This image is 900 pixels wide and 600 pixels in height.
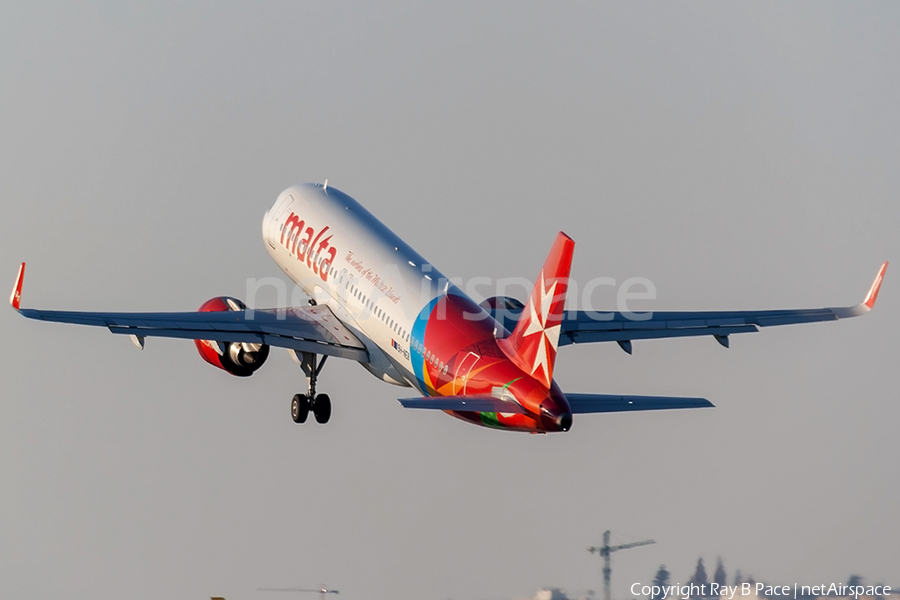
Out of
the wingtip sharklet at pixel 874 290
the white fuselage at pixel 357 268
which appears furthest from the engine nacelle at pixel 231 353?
the wingtip sharklet at pixel 874 290

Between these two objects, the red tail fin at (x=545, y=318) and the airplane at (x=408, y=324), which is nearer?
the red tail fin at (x=545, y=318)

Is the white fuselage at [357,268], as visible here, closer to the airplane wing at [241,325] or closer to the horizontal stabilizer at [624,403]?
the airplane wing at [241,325]

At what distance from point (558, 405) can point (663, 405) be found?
9.69 ft

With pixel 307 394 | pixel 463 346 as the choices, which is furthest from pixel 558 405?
pixel 307 394

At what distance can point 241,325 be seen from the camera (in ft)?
172

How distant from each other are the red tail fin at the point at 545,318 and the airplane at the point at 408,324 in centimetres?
4

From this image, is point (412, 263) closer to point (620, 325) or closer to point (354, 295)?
point (354, 295)

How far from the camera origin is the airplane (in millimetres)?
44594

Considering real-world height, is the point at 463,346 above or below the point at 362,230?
below

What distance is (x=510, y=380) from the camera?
45.5 metres

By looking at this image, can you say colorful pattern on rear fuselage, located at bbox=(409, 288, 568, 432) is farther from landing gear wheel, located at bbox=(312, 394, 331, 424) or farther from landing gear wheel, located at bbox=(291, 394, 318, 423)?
landing gear wheel, located at bbox=(291, 394, 318, 423)

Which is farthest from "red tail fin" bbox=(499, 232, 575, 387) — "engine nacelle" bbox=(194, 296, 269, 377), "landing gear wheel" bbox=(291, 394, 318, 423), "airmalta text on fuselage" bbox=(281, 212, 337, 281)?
"airmalta text on fuselage" bbox=(281, 212, 337, 281)

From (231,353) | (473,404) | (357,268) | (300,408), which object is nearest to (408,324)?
(357,268)

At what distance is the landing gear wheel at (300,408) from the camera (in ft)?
183
